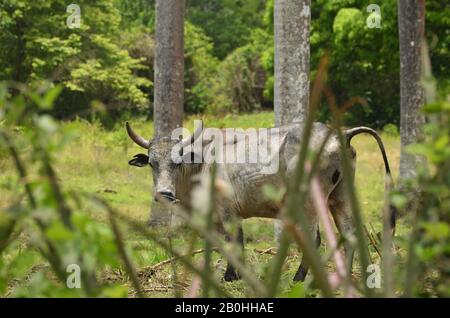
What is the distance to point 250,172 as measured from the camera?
23.8ft

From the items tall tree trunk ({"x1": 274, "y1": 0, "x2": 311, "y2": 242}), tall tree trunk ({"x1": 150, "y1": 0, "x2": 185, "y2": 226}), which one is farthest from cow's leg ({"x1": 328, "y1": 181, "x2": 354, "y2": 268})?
tall tree trunk ({"x1": 150, "y1": 0, "x2": 185, "y2": 226})

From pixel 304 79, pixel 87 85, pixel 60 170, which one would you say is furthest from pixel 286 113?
pixel 87 85

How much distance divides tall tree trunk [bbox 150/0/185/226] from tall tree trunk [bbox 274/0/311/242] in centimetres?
242

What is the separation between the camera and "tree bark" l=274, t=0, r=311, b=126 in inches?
343

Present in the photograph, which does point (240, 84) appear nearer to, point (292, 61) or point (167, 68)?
point (167, 68)

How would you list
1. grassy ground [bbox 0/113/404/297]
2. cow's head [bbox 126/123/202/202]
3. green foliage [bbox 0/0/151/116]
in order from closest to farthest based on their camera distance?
cow's head [bbox 126/123/202/202], grassy ground [bbox 0/113/404/297], green foliage [bbox 0/0/151/116]

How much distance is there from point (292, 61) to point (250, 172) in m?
1.99

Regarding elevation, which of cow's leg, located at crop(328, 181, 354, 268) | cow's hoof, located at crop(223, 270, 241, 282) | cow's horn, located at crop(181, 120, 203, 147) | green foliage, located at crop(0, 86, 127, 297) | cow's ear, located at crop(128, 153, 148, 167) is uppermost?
green foliage, located at crop(0, 86, 127, 297)

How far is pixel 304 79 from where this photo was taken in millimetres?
8766

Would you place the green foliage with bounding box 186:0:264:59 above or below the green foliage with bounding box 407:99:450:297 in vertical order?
above

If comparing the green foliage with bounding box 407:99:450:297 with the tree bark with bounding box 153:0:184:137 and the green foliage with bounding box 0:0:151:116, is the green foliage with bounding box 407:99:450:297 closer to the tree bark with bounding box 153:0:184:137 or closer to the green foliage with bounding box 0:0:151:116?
the tree bark with bounding box 153:0:184:137

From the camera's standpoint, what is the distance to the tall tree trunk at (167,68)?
10.9 meters
